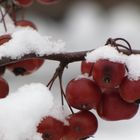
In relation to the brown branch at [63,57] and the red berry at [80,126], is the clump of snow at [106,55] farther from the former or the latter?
the red berry at [80,126]

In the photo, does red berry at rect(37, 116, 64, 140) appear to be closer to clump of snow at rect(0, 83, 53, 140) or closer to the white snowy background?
clump of snow at rect(0, 83, 53, 140)

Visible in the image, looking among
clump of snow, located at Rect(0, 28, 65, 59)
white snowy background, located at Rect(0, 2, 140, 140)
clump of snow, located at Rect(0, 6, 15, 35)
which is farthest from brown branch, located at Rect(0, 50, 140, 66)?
white snowy background, located at Rect(0, 2, 140, 140)

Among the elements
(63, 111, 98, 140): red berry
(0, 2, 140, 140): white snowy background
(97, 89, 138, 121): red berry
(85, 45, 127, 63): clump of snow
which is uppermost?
(85, 45, 127, 63): clump of snow

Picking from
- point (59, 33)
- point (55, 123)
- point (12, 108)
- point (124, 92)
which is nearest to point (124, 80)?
point (124, 92)

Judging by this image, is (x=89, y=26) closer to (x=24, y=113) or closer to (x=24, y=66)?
(x=24, y=66)

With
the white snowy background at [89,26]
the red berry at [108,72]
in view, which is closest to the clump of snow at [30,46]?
the red berry at [108,72]

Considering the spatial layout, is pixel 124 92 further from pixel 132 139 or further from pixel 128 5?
pixel 128 5
